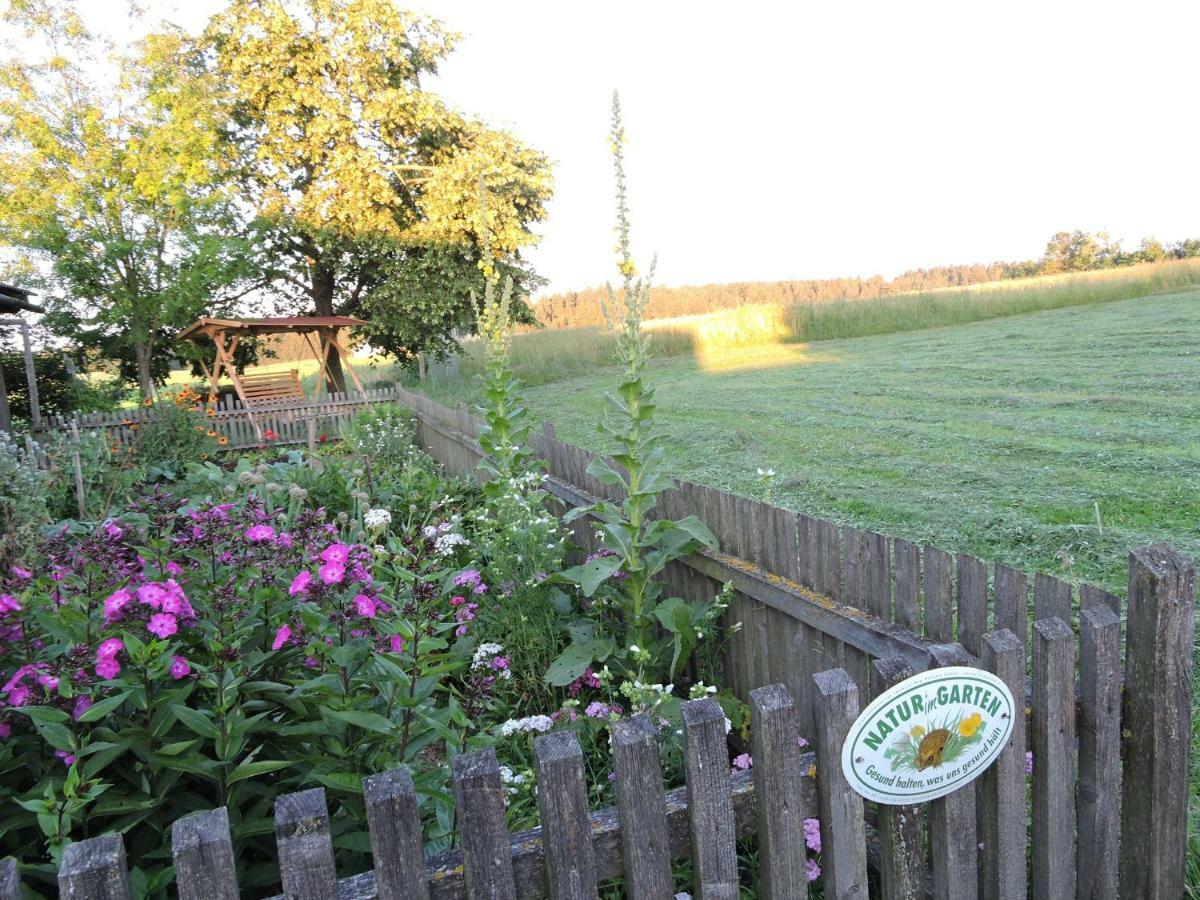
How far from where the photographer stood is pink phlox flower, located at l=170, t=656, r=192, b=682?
171 centimetres

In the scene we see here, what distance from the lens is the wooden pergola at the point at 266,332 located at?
15884 mm

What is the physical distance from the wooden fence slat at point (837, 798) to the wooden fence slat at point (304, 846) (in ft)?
2.90

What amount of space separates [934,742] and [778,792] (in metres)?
0.34

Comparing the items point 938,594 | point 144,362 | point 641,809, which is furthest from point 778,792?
point 144,362

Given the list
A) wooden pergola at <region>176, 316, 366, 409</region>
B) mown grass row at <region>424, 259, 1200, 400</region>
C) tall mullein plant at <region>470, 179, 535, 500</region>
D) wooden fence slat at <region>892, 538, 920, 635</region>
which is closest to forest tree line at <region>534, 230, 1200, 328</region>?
mown grass row at <region>424, 259, 1200, 400</region>

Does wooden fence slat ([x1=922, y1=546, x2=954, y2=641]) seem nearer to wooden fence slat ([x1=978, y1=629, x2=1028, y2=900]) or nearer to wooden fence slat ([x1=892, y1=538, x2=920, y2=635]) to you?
wooden fence slat ([x1=892, y1=538, x2=920, y2=635])

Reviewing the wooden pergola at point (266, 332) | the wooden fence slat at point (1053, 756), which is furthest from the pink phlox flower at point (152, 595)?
the wooden pergola at point (266, 332)

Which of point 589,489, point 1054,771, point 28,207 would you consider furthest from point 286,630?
point 28,207

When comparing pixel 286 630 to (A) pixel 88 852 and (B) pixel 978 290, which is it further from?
(B) pixel 978 290

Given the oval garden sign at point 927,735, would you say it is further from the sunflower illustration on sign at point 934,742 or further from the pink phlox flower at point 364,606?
the pink phlox flower at point 364,606

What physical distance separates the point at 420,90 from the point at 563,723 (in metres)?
21.2

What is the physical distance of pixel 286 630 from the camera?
1.83m

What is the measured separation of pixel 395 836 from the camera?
1.21 meters

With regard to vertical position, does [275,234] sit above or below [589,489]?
above
